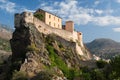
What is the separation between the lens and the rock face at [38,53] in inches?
2985

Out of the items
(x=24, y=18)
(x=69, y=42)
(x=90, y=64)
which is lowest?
(x=90, y=64)

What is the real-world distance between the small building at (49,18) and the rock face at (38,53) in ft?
19.2

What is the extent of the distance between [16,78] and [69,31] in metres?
38.6

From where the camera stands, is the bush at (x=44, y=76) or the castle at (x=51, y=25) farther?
the castle at (x=51, y=25)

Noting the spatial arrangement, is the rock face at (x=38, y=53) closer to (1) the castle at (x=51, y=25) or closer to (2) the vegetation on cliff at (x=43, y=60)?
(2) the vegetation on cliff at (x=43, y=60)

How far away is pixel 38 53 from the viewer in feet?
262

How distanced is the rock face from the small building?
5.84 metres

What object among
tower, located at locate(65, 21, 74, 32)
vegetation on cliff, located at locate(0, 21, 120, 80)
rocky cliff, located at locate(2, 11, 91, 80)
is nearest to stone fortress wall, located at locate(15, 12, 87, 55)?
rocky cliff, located at locate(2, 11, 91, 80)

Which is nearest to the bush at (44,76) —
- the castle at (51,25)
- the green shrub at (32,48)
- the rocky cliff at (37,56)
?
the rocky cliff at (37,56)

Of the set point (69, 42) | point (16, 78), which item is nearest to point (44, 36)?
point (69, 42)

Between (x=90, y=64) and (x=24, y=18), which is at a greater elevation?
(x=24, y=18)

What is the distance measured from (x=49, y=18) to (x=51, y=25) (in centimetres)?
225

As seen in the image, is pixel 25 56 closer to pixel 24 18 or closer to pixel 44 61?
pixel 44 61

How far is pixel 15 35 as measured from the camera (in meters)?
87.3
